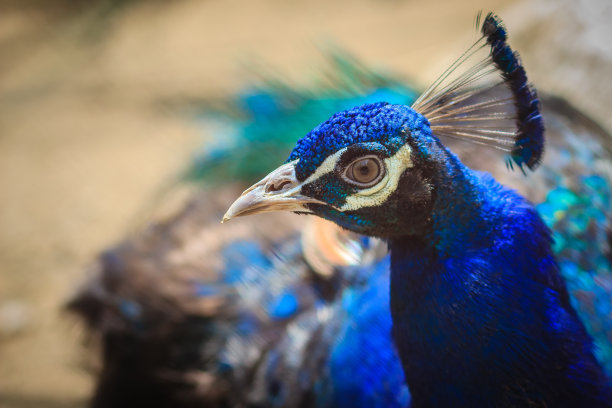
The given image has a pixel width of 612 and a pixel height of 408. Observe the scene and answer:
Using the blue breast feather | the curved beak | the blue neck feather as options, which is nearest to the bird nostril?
the curved beak

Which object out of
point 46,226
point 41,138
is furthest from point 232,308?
point 41,138

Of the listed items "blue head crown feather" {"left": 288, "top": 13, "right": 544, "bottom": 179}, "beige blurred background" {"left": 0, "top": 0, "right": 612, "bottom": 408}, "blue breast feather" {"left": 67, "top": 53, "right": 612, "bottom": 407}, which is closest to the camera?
"blue head crown feather" {"left": 288, "top": 13, "right": 544, "bottom": 179}

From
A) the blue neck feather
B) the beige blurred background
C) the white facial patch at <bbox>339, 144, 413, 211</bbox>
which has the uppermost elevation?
the beige blurred background

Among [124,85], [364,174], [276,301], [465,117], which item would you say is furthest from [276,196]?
[124,85]

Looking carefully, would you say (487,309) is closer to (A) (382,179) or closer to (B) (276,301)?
(A) (382,179)

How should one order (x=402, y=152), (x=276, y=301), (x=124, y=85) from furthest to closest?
(x=124, y=85) → (x=276, y=301) → (x=402, y=152)

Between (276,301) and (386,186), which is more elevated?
(276,301)

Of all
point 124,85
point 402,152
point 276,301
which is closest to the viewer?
point 402,152

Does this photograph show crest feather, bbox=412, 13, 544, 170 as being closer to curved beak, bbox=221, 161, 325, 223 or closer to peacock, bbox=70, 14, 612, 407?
peacock, bbox=70, 14, 612, 407
